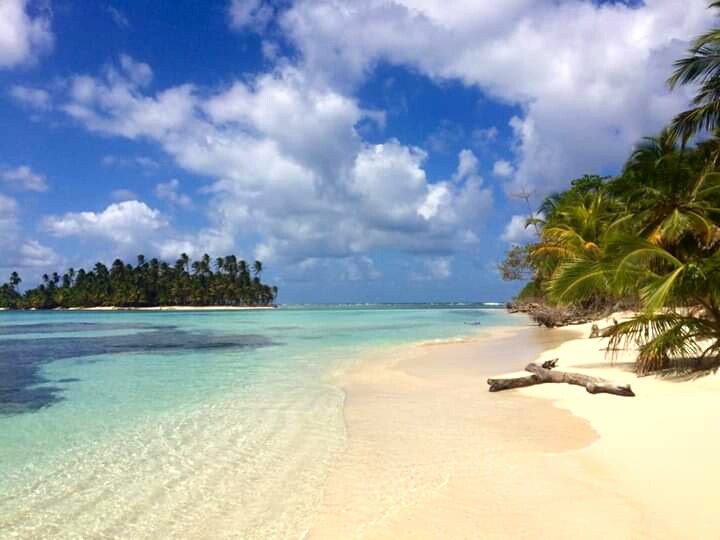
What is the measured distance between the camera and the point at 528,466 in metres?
5.34

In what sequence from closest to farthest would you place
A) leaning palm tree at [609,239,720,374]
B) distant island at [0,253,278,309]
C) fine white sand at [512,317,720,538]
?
fine white sand at [512,317,720,538]
leaning palm tree at [609,239,720,374]
distant island at [0,253,278,309]

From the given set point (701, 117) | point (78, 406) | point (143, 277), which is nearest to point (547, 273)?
point (701, 117)

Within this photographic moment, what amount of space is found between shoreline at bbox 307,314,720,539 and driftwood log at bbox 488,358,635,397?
0.68ft

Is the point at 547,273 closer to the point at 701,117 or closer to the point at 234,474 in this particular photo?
the point at 701,117

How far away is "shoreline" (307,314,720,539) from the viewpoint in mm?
3969

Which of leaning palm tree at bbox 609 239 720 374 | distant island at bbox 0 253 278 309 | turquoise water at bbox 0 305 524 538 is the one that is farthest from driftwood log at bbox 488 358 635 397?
distant island at bbox 0 253 278 309

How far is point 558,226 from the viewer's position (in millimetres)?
26484

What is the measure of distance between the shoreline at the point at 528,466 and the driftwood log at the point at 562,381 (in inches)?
8.2

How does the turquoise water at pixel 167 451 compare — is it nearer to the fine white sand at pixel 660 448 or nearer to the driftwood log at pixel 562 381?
the fine white sand at pixel 660 448

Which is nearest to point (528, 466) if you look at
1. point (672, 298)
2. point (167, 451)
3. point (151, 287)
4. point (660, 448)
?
point (660, 448)

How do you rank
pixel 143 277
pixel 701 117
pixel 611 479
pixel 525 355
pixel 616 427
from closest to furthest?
pixel 611 479 < pixel 616 427 < pixel 701 117 < pixel 525 355 < pixel 143 277

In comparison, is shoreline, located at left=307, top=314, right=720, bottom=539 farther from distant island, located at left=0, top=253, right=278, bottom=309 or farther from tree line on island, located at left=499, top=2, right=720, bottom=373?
distant island, located at left=0, top=253, right=278, bottom=309

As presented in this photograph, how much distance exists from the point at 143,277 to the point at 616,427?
116 metres

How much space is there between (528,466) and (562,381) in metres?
5.54
